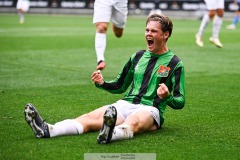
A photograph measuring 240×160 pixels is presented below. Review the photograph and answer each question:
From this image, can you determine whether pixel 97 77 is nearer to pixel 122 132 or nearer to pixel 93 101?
pixel 122 132

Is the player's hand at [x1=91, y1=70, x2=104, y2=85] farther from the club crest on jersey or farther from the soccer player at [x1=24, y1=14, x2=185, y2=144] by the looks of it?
the club crest on jersey

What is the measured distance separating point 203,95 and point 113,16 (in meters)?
2.91

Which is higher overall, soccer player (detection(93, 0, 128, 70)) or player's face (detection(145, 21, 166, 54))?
player's face (detection(145, 21, 166, 54))

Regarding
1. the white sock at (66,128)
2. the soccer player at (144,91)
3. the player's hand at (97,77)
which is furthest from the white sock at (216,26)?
the white sock at (66,128)

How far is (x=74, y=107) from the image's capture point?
25.1ft

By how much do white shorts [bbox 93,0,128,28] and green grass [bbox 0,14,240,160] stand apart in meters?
1.00

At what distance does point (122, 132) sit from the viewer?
18.6 ft

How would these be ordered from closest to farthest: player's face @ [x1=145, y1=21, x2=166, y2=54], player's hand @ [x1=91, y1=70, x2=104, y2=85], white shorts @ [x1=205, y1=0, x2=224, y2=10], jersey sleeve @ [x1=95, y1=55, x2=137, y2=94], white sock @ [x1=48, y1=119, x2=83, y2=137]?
white sock @ [x1=48, y1=119, x2=83, y2=137], player's hand @ [x1=91, y1=70, x2=104, y2=85], player's face @ [x1=145, y1=21, x2=166, y2=54], jersey sleeve @ [x1=95, y1=55, x2=137, y2=94], white shorts @ [x1=205, y1=0, x2=224, y2=10]

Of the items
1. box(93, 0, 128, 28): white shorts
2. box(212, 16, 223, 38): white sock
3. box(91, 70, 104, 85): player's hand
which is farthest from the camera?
box(212, 16, 223, 38): white sock

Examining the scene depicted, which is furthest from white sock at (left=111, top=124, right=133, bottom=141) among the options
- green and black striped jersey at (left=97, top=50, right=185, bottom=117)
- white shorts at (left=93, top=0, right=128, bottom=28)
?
white shorts at (left=93, top=0, right=128, bottom=28)

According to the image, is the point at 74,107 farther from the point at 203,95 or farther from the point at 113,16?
the point at 113,16

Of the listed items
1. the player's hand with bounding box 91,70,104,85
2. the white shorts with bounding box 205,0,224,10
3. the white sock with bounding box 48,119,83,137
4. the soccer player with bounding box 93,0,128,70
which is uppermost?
the player's hand with bounding box 91,70,104,85

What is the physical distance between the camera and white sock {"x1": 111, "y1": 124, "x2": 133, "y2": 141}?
18.4 ft

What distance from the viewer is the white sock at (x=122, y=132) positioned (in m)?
5.61
